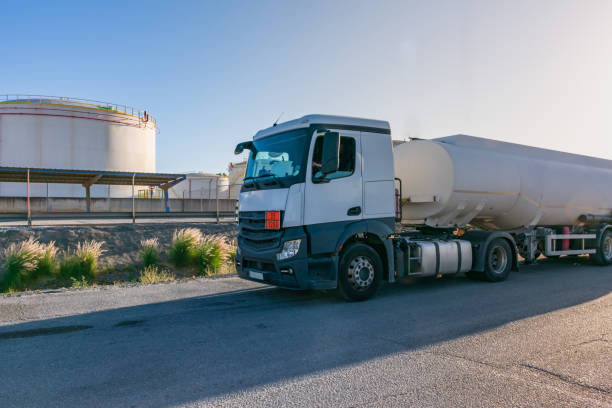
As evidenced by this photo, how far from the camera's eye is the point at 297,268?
6953 millimetres

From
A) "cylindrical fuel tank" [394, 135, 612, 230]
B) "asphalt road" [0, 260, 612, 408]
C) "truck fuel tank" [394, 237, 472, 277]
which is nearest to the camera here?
"asphalt road" [0, 260, 612, 408]

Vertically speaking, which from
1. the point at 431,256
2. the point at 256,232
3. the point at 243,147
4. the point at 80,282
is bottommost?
the point at 80,282

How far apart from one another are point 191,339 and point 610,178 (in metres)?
13.0

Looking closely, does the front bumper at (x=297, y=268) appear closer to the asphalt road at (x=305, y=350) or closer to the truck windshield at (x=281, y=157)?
the asphalt road at (x=305, y=350)

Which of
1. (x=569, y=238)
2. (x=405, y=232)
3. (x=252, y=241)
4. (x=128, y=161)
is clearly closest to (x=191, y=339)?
(x=252, y=241)

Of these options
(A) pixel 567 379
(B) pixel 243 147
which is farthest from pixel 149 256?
(A) pixel 567 379

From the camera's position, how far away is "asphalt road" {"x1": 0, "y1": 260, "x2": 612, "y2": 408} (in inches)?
148

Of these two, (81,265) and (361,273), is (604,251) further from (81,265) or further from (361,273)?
(81,265)

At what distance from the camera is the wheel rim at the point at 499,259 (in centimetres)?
1013

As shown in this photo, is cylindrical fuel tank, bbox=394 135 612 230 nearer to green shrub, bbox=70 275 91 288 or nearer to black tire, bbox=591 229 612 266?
black tire, bbox=591 229 612 266

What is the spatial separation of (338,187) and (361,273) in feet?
5.02

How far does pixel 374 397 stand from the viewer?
12.0 feet

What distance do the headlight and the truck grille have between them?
0.15 metres

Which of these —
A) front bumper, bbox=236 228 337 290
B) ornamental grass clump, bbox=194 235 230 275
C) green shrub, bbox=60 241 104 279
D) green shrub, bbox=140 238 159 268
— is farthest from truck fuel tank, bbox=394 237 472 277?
green shrub, bbox=60 241 104 279
